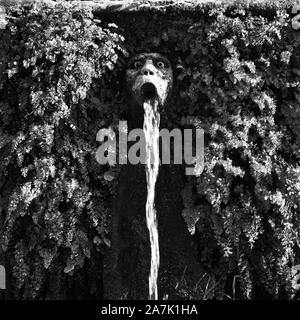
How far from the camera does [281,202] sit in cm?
479

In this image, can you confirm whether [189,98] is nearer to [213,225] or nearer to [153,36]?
[153,36]

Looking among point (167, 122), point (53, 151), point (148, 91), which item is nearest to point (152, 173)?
point (167, 122)

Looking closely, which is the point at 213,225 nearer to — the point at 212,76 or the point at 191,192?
the point at 191,192

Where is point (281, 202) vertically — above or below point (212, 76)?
below

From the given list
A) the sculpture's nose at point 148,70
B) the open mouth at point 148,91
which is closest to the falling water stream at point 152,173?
the open mouth at point 148,91

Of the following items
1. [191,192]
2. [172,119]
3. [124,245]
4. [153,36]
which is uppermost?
[153,36]

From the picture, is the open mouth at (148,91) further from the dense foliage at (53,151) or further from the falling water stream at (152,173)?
the dense foliage at (53,151)

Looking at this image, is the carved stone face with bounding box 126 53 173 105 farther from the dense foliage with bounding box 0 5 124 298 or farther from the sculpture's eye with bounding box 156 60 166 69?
the dense foliage with bounding box 0 5 124 298

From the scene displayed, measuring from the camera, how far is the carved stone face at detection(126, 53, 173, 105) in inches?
191

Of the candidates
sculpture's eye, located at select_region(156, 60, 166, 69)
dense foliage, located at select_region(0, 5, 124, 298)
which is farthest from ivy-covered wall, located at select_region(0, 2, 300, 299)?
sculpture's eye, located at select_region(156, 60, 166, 69)

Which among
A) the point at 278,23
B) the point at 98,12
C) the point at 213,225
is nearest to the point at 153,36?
the point at 98,12

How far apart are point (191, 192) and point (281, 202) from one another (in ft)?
1.81

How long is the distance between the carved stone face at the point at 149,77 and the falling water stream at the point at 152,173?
78 millimetres

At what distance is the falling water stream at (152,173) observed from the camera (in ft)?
16.1
